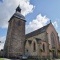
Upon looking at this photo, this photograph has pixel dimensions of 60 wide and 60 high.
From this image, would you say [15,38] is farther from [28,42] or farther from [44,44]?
[44,44]

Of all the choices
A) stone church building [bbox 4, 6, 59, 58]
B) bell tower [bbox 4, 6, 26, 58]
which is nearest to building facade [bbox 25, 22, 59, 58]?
stone church building [bbox 4, 6, 59, 58]

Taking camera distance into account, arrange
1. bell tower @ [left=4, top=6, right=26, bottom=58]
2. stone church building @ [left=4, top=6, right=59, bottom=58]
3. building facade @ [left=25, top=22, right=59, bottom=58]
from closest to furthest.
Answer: building facade @ [left=25, top=22, right=59, bottom=58]
stone church building @ [left=4, top=6, right=59, bottom=58]
bell tower @ [left=4, top=6, right=26, bottom=58]

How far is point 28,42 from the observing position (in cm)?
3503

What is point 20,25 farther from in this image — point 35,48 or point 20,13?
point 35,48

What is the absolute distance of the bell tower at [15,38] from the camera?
3396 cm

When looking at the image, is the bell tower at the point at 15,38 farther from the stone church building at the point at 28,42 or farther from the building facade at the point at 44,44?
the building facade at the point at 44,44

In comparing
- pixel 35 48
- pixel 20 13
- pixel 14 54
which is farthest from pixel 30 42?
pixel 20 13

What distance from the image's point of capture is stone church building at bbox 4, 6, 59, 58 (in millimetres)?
31594

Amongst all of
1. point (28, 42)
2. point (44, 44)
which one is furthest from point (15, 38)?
point (44, 44)

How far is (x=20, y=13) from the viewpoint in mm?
40594

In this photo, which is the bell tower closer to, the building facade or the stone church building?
the stone church building

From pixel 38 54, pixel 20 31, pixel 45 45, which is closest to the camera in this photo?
pixel 38 54

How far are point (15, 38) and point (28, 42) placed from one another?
446 centimetres

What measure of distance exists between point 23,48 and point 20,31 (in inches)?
232
